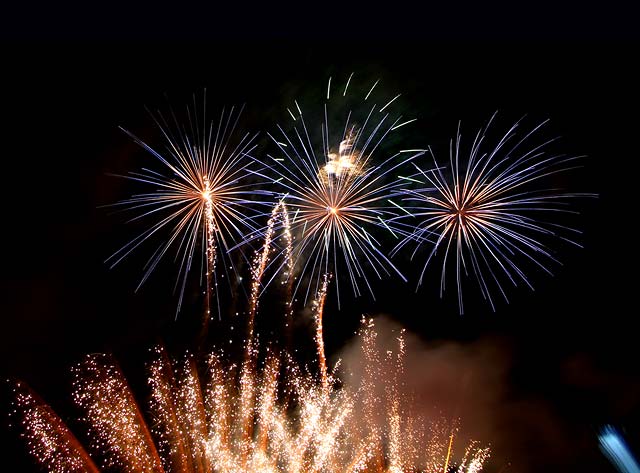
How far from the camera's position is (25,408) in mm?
12820

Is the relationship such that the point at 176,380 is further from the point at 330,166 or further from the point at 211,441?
the point at 330,166

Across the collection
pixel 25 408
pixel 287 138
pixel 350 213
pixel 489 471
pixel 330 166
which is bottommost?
pixel 350 213

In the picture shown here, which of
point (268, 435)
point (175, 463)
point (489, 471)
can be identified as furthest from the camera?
point (489, 471)

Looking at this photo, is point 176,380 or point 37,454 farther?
point 37,454

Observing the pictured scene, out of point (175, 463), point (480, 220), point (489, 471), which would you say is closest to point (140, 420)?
point (175, 463)

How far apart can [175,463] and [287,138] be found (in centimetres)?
1505

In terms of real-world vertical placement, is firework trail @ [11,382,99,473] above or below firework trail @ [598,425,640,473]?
above

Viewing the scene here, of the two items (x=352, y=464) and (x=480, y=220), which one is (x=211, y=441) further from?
(x=352, y=464)

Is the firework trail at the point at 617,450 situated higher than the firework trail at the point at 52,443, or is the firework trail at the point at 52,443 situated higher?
the firework trail at the point at 52,443

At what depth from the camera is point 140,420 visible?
13.3m

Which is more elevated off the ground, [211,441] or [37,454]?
[37,454]

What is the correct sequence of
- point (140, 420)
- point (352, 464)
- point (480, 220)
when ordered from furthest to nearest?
point (352, 464), point (140, 420), point (480, 220)

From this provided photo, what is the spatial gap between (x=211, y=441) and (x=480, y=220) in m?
10.3

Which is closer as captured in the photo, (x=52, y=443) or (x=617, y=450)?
(x=52, y=443)
